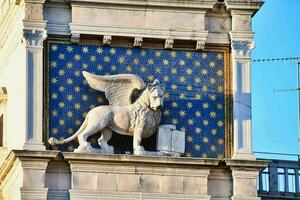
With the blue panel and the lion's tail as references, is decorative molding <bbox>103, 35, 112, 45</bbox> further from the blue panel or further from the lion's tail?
the lion's tail

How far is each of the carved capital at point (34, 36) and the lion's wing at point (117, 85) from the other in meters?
0.95

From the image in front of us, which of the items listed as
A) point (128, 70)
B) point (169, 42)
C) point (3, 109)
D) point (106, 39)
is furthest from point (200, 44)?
point (3, 109)

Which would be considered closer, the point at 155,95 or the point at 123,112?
the point at 155,95

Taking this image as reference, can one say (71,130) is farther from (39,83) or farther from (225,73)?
(225,73)

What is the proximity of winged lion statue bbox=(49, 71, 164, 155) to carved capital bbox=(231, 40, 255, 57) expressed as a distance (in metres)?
1.60

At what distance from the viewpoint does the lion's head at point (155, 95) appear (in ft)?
96.0

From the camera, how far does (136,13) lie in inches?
1180

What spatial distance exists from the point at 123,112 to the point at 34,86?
1.61 meters

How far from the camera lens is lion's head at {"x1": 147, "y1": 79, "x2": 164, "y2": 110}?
2927 cm

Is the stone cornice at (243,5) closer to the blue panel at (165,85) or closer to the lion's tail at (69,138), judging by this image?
the blue panel at (165,85)

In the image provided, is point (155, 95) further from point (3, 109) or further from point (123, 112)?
point (3, 109)

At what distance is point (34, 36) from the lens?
29.5m

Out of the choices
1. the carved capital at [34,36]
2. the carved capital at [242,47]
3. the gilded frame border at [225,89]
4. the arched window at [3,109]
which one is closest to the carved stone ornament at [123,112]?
the gilded frame border at [225,89]

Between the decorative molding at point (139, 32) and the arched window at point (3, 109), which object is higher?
the decorative molding at point (139, 32)
